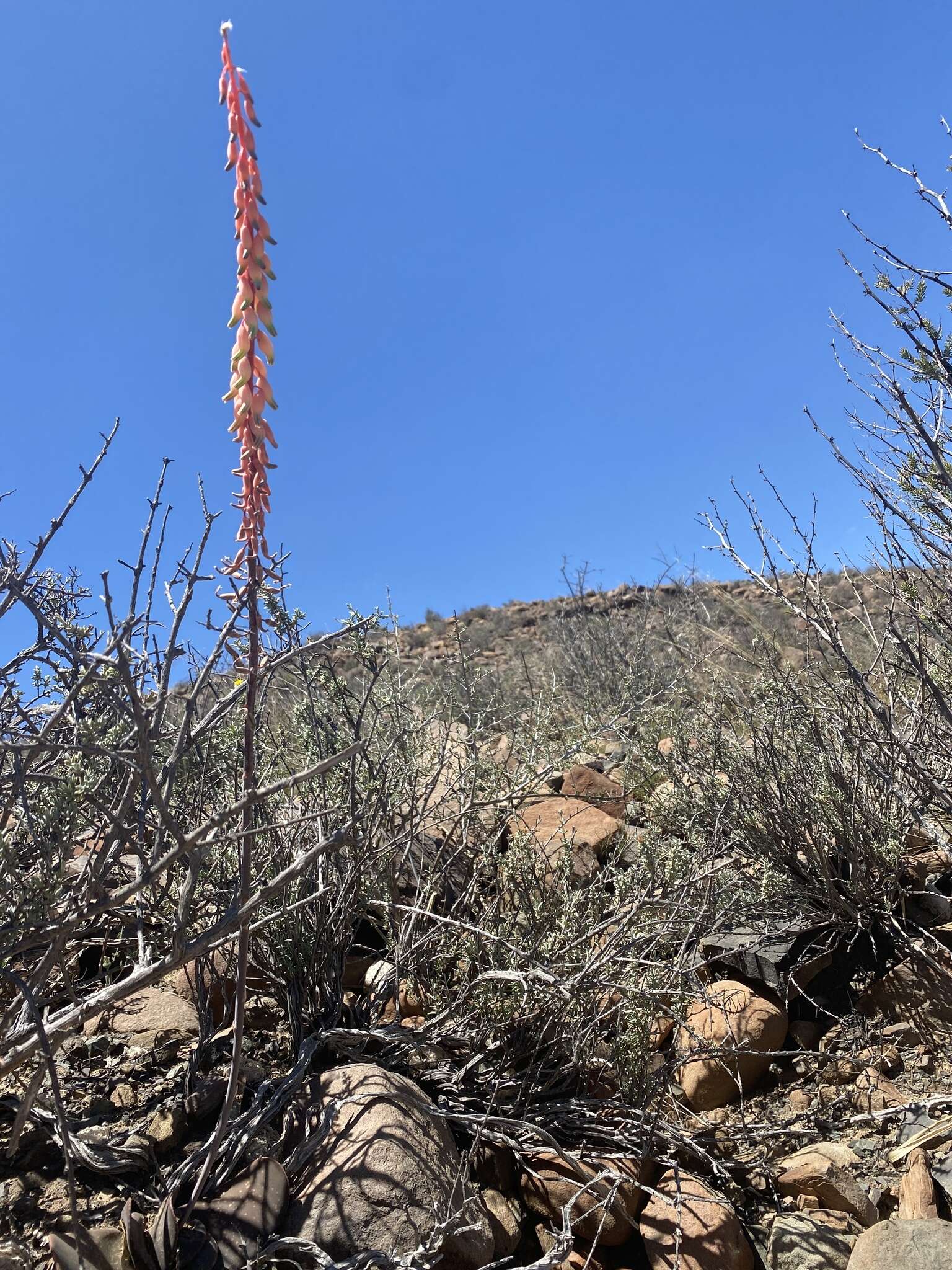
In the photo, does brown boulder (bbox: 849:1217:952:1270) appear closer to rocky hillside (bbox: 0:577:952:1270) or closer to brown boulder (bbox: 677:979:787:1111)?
rocky hillside (bbox: 0:577:952:1270)

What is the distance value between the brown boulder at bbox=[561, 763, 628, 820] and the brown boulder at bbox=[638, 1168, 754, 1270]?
2.15 metres

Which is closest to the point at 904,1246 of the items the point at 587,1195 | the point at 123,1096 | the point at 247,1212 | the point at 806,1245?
the point at 806,1245

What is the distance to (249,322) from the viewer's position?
161 cm

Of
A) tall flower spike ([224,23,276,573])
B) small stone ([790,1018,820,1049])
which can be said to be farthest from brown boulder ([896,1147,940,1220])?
tall flower spike ([224,23,276,573])

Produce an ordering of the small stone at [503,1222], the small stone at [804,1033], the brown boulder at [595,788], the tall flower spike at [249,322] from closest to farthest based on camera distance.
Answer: the tall flower spike at [249,322], the small stone at [503,1222], the small stone at [804,1033], the brown boulder at [595,788]

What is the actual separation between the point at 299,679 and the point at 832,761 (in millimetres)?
2315

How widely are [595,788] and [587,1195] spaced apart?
2.44 meters

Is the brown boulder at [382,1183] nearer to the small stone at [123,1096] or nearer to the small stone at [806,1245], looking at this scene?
the small stone at [123,1096]

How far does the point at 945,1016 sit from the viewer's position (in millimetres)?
2996

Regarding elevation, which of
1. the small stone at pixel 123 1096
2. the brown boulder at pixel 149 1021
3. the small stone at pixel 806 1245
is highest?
the brown boulder at pixel 149 1021

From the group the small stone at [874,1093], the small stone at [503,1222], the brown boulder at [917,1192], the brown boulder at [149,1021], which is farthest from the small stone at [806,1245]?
the brown boulder at [149,1021]

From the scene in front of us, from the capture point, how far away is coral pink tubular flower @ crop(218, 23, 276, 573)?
154 cm

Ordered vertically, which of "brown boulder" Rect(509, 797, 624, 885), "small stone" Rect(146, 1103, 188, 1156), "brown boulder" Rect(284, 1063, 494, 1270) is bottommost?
"brown boulder" Rect(284, 1063, 494, 1270)

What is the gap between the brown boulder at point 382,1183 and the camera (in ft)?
6.61
